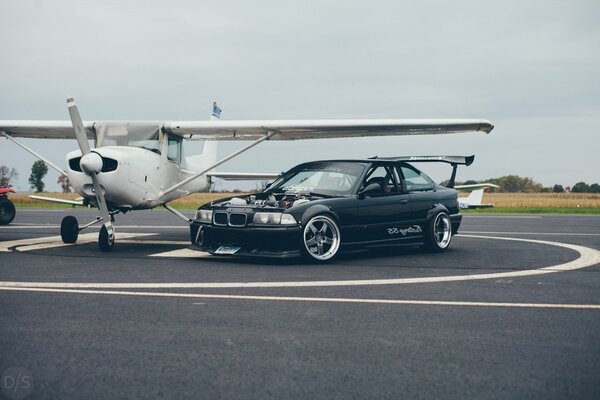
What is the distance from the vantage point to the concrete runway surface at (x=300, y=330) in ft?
11.1

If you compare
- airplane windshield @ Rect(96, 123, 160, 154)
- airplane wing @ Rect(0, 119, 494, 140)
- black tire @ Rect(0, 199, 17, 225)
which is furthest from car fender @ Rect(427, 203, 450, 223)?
black tire @ Rect(0, 199, 17, 225)

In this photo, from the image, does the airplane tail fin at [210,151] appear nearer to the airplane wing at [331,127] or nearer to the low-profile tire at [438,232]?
the airplane wing at [331,127]

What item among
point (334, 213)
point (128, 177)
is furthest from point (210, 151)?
point (334, 213)

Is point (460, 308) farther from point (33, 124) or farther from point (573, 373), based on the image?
point (33, 124)

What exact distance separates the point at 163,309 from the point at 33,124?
1120cm

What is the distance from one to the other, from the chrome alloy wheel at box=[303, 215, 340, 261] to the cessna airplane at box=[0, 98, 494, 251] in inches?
113

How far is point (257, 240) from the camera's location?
9.01 meters

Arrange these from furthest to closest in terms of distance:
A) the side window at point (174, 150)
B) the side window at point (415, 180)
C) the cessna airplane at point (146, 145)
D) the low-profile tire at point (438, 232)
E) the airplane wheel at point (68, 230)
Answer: the side window at point (174, 150), the airplane wheel at point (68, 230), the cessna airplane at point (146, 145), the side window at point (415, 180), the low-profile tire at point (438, 232)

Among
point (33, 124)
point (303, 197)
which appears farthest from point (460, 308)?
point (33, 124)

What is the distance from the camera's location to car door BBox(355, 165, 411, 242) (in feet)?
32.1

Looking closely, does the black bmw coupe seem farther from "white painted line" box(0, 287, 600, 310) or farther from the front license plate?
"white painted line" box(0, 287, 600, 310)

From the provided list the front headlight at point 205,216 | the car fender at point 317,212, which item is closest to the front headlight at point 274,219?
the car fender at point 317,212

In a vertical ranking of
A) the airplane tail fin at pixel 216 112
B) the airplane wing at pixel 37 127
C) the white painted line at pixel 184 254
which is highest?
the airplane tail fin at pixel 216 112

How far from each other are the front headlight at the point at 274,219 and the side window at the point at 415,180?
2.67 m
